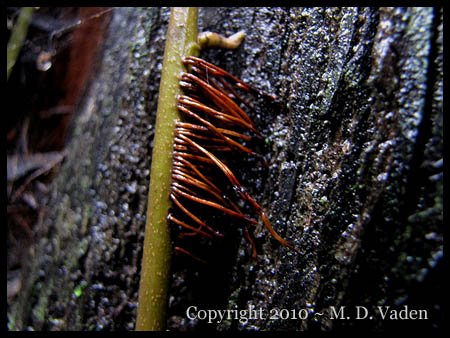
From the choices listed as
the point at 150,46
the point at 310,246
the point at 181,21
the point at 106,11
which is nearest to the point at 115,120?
the point at 150,46

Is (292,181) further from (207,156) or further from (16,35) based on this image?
(16,35)

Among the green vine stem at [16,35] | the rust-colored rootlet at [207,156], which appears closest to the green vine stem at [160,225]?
the rust-colored rootlet at [207,156]

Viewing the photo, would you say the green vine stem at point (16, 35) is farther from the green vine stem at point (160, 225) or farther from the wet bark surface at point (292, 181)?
the green vine stem at point (160, 225)

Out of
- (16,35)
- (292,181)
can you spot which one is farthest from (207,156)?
(16,35)

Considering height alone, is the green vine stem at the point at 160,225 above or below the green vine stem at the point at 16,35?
below

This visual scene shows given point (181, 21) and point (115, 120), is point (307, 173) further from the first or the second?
point (115, 120)
